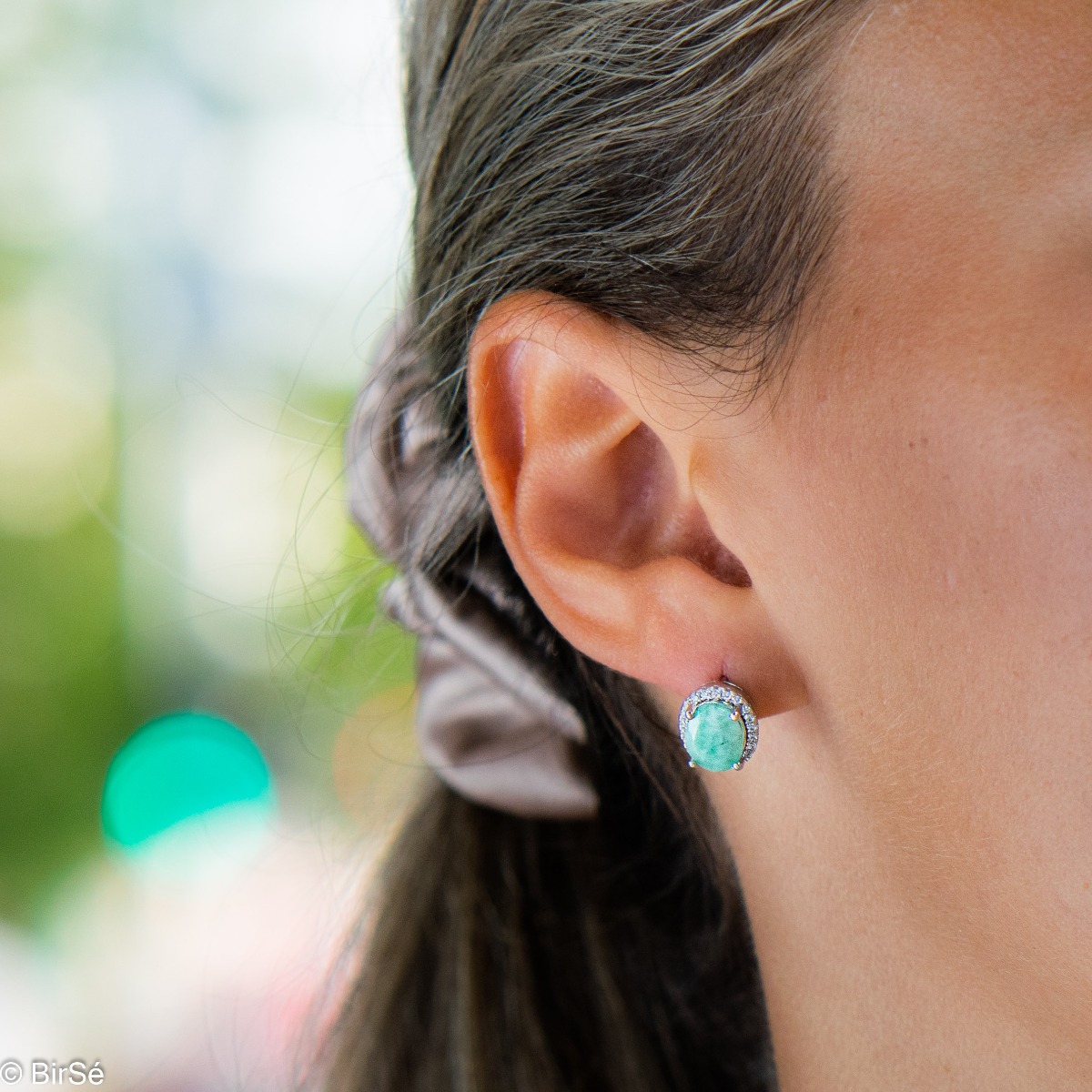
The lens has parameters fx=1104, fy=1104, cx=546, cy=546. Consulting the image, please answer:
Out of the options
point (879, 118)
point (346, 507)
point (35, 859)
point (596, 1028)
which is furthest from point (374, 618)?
point (35, 859)

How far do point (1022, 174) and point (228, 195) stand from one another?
→ 2.87m

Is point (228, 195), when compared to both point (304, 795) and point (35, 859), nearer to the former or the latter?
point (304, 795)

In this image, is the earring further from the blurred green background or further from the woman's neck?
the blurred green background

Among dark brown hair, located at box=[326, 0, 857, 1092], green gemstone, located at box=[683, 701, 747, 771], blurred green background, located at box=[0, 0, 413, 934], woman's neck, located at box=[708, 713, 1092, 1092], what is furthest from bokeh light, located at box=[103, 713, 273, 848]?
green gemstone, located at box=[683, 701, 747, 771]

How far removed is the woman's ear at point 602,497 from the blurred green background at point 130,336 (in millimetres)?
2057

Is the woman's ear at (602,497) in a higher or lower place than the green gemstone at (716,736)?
higher

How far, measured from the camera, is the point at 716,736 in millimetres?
780

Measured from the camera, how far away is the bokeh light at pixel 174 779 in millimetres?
2994

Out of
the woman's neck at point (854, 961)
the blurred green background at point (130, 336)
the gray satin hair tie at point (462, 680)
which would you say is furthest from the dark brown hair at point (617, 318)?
the blurred green background at point (130, 336)

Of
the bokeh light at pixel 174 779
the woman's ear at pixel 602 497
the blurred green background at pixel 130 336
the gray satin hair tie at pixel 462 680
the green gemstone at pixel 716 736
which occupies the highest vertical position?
the woman's ear at pixel 602 497

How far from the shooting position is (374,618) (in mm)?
1129

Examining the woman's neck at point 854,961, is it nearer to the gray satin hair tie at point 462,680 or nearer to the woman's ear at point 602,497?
the woman's ear at point 602,497

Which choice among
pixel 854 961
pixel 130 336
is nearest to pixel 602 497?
pixel 854 961

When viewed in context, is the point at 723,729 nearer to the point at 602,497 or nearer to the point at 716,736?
the point at 716,736
